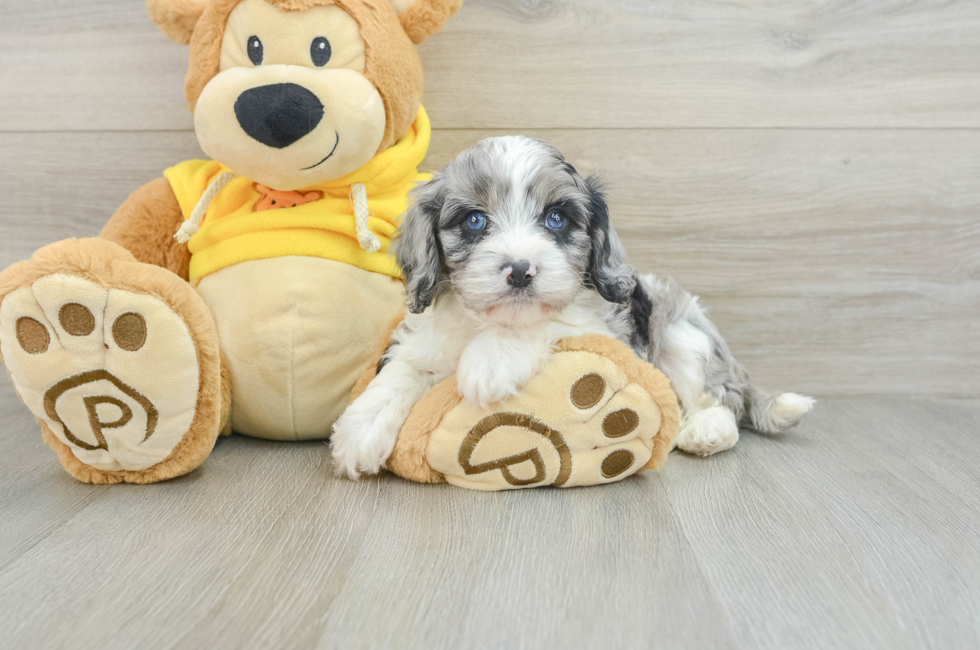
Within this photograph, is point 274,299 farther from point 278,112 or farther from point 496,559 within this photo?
point 496,559

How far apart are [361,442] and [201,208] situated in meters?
0.83

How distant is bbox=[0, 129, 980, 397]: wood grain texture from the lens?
2381 millimetres

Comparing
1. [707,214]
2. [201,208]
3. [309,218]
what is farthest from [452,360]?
[707,214]

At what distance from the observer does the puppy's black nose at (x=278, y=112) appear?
1696 mm

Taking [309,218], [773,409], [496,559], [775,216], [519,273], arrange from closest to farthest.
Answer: [496,559], [519,273], [309,218], [773,409], [775,216]

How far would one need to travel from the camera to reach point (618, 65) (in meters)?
2.32

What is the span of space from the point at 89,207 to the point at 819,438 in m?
2.42

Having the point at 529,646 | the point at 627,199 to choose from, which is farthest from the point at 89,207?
the point at 529,646

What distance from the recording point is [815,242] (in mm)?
A: 2449

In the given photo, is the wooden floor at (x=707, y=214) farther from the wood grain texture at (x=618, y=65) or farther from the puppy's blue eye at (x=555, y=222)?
the puppy's blue eye at (x=555, y=222)

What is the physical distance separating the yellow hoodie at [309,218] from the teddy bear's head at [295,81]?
0.08 m

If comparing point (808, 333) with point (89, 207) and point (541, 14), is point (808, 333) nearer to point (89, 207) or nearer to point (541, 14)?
point (541, 14)

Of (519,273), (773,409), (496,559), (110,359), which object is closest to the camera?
(496,559)

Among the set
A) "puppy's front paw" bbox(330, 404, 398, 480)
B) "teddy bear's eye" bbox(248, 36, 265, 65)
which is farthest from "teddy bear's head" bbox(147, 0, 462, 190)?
"puppy's front paw" bbox(330, 404, 398, 480)
